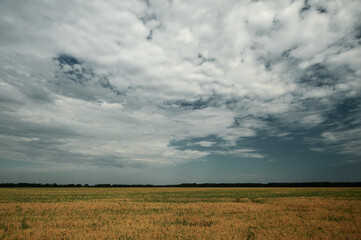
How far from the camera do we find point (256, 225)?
14.2m

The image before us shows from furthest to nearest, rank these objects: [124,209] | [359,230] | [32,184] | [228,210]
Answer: [32,184]
[124,209]
[228,210]
[359,230]

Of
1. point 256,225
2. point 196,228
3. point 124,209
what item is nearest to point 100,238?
point 196,228

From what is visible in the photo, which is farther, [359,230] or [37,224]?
[37,224]

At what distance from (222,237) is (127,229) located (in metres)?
5.99

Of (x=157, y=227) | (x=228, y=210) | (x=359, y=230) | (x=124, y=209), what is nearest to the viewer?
(x=359, y=230)

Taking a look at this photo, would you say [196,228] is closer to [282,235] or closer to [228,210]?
[282,235]

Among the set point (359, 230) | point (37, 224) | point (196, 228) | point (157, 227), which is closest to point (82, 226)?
point (37, 224)

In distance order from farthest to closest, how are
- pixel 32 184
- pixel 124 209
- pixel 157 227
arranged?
1. pixel 32 184
2. pixel 124 209
3. pixel 157 227

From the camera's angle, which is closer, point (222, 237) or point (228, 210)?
point (222, 237)

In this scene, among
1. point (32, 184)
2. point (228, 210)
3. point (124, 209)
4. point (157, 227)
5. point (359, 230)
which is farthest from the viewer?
point (32, 184)

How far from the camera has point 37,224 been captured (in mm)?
14180

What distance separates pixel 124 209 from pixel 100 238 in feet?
38.2

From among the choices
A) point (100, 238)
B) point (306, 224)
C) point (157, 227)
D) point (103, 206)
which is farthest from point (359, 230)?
point (103, 206)

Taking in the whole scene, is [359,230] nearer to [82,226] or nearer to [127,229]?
[127,229]
